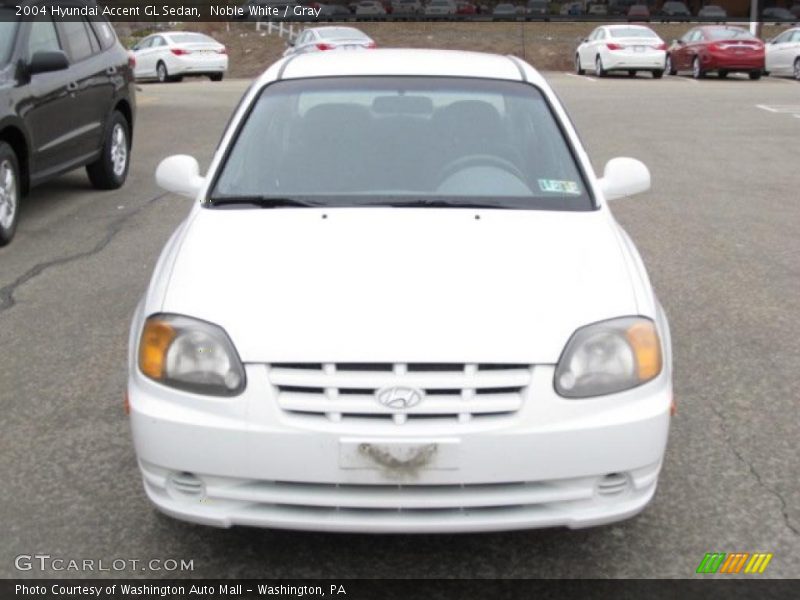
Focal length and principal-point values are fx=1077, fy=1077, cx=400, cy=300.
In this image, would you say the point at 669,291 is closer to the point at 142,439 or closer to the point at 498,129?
Result: the point at 498,129

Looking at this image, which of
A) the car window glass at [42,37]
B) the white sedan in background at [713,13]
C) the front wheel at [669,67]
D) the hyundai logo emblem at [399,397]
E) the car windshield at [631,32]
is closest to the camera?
the hyundai logo emblem at [399,397]

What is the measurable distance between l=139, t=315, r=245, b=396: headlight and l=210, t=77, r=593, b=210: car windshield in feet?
3.28

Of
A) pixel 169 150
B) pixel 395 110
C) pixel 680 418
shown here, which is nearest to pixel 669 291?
pixel 680 418

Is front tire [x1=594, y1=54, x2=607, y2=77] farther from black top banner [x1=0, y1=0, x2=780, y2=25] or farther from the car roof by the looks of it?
the car roof

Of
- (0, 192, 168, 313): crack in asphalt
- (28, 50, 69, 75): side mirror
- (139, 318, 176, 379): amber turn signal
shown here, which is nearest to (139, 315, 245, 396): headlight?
(139, 318, 176, 379): amber turn signal

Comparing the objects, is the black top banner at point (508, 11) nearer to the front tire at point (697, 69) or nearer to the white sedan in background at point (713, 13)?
the white sedan in background at point (713, 13)

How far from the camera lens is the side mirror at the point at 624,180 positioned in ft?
15.6

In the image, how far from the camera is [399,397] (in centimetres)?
312

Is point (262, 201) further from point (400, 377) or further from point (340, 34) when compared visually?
point (340, 34)

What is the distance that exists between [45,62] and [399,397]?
242 inches

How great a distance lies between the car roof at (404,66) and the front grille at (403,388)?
6.94ft

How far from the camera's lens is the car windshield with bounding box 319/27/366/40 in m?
28.6

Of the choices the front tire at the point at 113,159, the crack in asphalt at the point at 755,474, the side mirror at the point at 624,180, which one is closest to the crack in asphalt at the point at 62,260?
the front tire at the point at 113,159

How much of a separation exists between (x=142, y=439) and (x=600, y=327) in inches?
57.4
